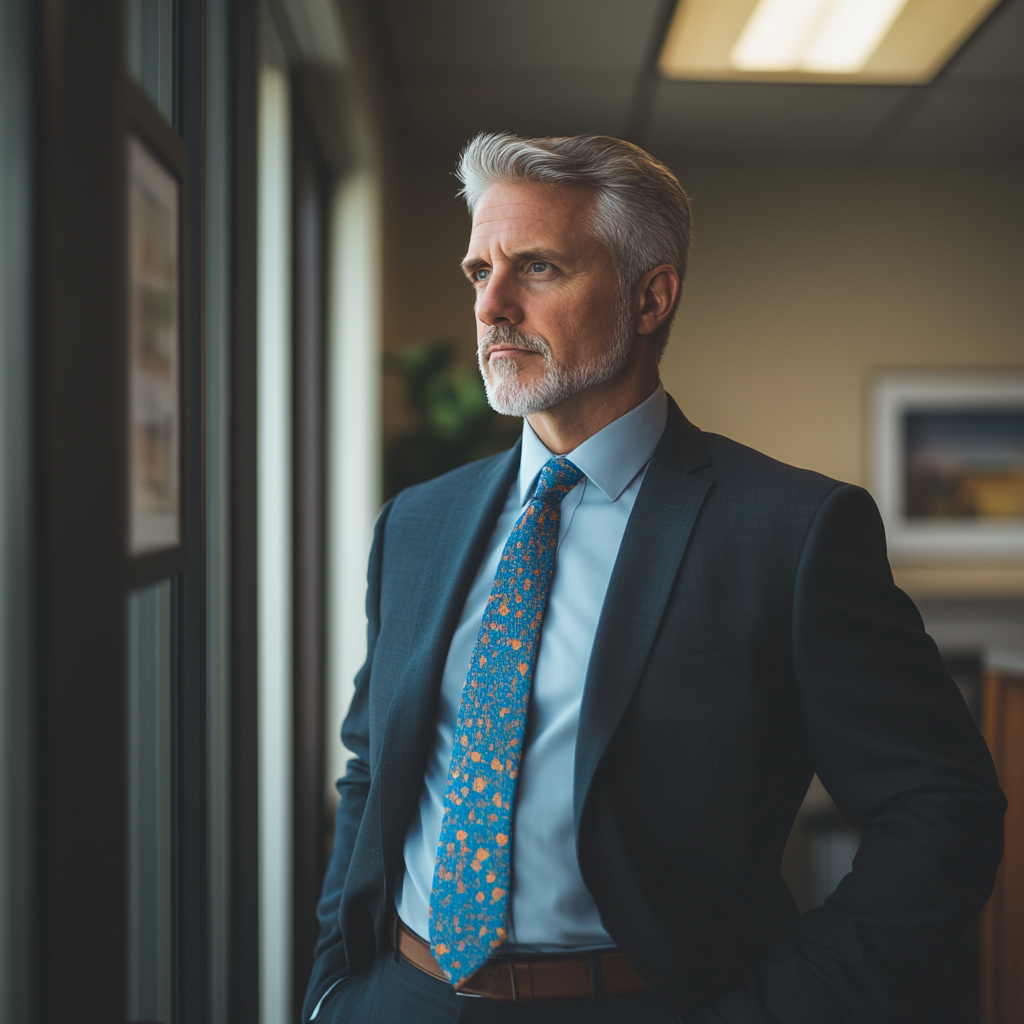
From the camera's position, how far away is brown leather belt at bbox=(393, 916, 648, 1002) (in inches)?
34.1

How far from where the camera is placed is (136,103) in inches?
27.7

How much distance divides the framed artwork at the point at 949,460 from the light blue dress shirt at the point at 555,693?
297 centimetres

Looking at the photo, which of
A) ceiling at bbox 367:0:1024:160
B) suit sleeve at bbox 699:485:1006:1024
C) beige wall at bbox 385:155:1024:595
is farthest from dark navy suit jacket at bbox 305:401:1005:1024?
beige wall at bbox 385:155:1024:595

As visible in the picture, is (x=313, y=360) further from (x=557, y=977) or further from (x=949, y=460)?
(x=949, y=460)

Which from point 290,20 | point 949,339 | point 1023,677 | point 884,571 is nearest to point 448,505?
point 884,571

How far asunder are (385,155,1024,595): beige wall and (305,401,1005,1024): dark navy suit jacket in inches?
112

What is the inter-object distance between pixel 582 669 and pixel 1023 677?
1441 mm

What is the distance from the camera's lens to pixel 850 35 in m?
2.55

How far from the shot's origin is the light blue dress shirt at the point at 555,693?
88cm

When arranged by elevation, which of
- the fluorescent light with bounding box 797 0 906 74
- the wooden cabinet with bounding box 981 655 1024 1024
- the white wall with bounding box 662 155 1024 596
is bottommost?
the wooden cabinet with bounding box 981 655 1024 1024

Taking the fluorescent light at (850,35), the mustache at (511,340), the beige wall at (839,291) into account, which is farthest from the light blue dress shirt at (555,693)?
the beige wall at (839,291)

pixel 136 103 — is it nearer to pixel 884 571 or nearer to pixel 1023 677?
pixel 884 571

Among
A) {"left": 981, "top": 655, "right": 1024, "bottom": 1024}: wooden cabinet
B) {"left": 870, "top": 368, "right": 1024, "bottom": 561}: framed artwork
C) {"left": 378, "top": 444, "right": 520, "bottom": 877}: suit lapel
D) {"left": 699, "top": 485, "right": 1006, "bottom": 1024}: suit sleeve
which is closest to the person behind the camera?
{"left": 699, "top": 485, "right": 1006, "bottom": 1024}: suit sleeve

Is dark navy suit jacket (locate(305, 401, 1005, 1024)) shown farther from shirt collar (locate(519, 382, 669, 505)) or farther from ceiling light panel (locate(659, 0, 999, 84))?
ceiling light panel (locate(659, 0, 999, 84))
